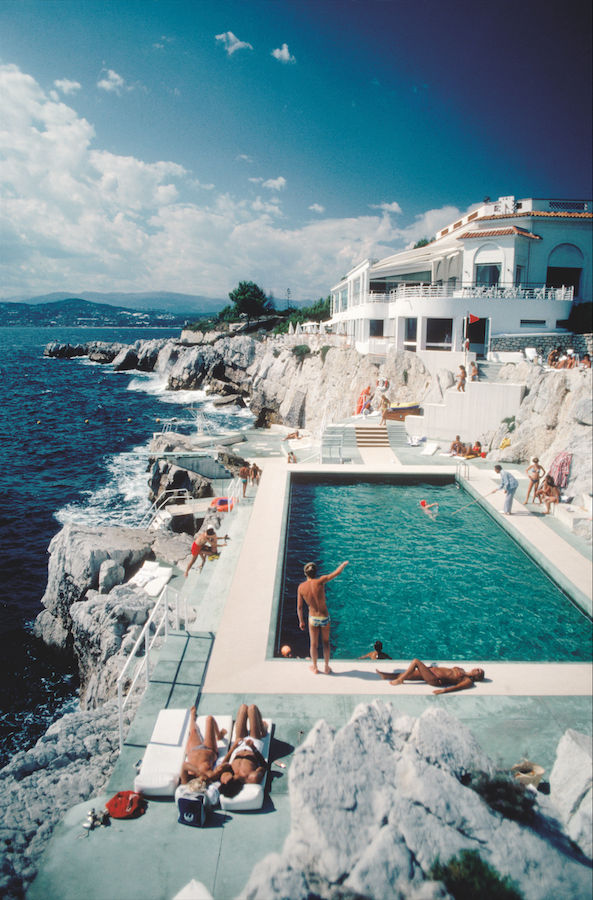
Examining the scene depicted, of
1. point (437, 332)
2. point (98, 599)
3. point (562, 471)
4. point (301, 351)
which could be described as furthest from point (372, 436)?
point (301, 351)

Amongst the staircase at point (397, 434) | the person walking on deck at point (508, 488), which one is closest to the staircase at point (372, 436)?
the staircase at point (397, 434)

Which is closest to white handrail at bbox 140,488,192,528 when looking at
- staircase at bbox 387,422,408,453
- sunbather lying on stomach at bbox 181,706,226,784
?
staircase at bbox 387,422,408,453

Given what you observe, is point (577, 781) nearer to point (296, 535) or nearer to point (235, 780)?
point (235, 780)

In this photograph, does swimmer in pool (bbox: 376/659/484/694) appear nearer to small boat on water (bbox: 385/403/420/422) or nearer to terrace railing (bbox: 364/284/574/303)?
small boat on water (bbox: 385/403/420/422)

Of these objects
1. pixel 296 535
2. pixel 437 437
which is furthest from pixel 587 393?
pixel 296 535

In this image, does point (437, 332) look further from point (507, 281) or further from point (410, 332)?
point (507, 281)

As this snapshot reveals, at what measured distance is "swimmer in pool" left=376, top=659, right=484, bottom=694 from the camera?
5883mm

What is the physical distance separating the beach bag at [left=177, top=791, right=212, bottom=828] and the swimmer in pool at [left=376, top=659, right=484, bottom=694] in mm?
2700

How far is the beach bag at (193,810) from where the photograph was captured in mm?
4109

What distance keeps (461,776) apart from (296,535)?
8.52 m

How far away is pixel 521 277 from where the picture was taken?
24.2 meters

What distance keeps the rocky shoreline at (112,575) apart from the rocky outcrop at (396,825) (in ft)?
0.43

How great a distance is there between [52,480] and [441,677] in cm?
2676

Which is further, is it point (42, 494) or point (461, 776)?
point (42, 494)
